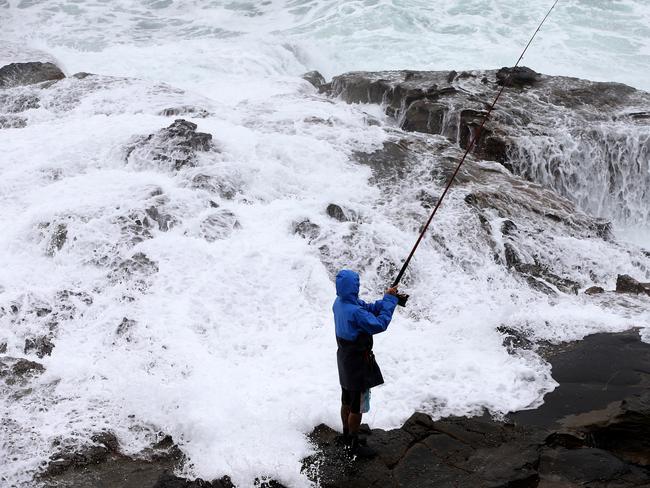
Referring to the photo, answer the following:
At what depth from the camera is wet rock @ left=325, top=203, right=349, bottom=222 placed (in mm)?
8242

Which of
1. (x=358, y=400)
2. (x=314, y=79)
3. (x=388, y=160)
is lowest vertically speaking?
(x=358, y=400)

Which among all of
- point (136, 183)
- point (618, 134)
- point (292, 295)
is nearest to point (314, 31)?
point (618, 134)

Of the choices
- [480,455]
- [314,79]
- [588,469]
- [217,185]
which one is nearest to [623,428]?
[588,469]

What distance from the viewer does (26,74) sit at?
1309 centimetres

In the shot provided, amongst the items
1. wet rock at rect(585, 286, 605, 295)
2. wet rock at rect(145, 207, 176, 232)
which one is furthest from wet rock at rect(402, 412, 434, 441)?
wet rock at rect(145, 207, 176, 232)

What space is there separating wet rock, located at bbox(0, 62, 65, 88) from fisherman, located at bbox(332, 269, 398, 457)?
11505mm

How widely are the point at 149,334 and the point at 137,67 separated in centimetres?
1402

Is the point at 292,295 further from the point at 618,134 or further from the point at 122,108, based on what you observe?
the point at 618,134

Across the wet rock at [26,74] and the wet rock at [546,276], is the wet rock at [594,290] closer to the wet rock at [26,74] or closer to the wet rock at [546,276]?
the wet rock at [546,276]

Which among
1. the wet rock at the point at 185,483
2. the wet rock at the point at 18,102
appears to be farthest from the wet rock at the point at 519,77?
the wet rock at the point at 185,483

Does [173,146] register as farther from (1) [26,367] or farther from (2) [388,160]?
(1) [26,367]

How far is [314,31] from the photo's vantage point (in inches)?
947

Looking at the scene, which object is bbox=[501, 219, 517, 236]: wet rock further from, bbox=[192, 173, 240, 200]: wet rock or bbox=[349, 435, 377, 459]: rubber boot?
bbox=[349, 435, 377, 459]: rubber boot

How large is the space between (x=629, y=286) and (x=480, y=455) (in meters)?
4.15
